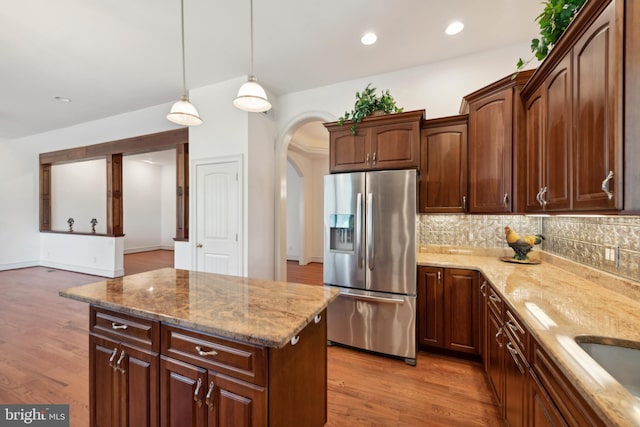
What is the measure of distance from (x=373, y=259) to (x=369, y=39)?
2.26 meters

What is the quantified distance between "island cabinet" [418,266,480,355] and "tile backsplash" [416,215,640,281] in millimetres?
480

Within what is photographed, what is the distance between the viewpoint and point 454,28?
2490mm

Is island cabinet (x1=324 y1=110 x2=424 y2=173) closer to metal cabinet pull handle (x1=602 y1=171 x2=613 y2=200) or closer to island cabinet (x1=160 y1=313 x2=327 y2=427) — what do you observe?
metal cabinet pull handle (x1=602 y1=171 x2=613 y2=200)

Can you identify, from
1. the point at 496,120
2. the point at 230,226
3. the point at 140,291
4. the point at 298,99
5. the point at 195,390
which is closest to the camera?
the point at 195,390

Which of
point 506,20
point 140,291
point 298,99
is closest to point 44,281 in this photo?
point 140,291

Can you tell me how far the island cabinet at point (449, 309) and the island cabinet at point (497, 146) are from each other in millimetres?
691

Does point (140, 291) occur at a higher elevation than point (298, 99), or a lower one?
lower

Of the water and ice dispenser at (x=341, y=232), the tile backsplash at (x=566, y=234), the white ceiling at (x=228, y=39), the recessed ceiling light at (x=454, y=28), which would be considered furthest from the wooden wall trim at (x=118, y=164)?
the recessed ceiling light at (x=454, y=28)

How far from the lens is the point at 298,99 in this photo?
3.77m

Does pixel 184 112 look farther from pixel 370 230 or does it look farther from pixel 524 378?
pixel 524 378

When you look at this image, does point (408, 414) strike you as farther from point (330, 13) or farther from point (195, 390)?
point (330, 13)

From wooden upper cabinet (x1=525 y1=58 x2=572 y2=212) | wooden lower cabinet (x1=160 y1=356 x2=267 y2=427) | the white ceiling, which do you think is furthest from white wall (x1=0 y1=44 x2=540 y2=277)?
wooden lower cabinet (x1=160 y1=356 x2=267 y2=427)

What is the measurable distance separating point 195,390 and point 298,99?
3594 mm

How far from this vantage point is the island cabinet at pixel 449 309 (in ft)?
7.80
